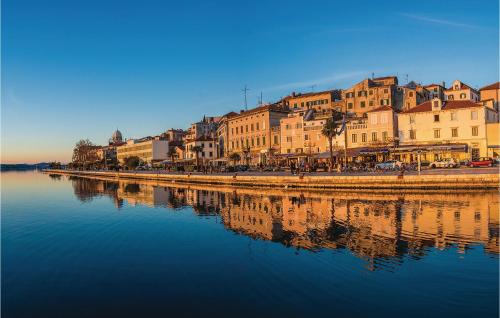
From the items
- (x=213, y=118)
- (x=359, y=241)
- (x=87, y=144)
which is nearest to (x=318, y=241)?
(x=359, y=241)

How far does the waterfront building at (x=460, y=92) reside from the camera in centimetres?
7012

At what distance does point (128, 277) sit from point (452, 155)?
48.3 metres

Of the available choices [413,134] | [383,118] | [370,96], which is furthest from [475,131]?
[370,96]

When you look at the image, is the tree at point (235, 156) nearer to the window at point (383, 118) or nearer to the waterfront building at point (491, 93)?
the window at point (383, 118)

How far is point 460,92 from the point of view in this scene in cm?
7038

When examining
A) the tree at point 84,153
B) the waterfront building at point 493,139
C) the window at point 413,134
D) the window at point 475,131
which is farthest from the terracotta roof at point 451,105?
the tree at point 84,153

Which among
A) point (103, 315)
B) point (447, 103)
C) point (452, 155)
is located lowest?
point (103, 315)

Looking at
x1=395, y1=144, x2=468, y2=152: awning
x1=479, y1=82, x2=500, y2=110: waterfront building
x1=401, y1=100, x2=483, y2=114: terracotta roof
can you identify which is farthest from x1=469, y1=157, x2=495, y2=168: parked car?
x1=479, y1=82, x2=500, y2=110: waterfront building

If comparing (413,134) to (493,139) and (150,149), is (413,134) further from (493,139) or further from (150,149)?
(150,149)

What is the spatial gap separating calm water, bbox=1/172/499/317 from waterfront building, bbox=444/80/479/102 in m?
50.3

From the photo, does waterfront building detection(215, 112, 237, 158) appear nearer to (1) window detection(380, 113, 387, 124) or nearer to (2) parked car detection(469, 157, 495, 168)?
(1) window detection(380, 113, 387, 124)

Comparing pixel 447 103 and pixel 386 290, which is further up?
pixel 447 103

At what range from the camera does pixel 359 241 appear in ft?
57.0

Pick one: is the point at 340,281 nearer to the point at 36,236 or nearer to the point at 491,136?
the point at 36,236
